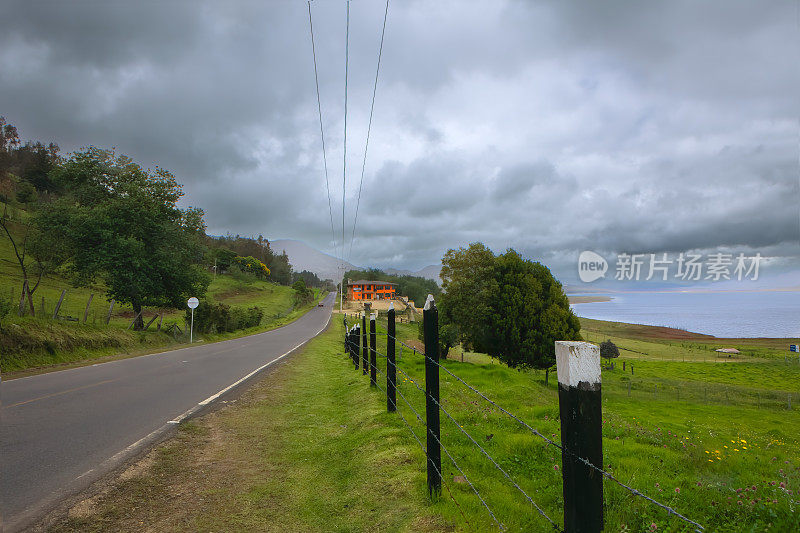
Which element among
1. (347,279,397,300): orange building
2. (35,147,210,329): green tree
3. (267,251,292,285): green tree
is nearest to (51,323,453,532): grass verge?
(35,147,210,329): green tree

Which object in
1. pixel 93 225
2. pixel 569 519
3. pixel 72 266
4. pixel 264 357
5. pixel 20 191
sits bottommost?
pixel 264 357

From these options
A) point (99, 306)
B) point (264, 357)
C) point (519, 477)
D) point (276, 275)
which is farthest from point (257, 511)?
point (276, 275)

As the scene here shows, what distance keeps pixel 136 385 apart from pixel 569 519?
38.0 feet

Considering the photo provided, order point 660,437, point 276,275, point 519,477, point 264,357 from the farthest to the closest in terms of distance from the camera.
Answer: point 276,275, point 264,357, point 660,437, point 519,477

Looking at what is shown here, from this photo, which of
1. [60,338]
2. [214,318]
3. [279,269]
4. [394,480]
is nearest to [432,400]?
[394,480]

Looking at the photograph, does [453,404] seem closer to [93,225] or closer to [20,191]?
[93,225]

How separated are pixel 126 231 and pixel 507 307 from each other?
91.0ft

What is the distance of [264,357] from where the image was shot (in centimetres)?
1767

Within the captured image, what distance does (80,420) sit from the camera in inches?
277

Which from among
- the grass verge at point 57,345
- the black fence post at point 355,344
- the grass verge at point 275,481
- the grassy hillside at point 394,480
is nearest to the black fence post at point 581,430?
the grassy hillside at point 394,480

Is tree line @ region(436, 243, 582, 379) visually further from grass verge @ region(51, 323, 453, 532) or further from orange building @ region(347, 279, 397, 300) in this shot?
orange building @ region(347, 279, 397, 300)

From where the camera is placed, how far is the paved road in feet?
14.8

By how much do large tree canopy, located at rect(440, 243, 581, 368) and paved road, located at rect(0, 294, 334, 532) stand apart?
855 inches

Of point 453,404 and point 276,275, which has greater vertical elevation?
point 276,275
